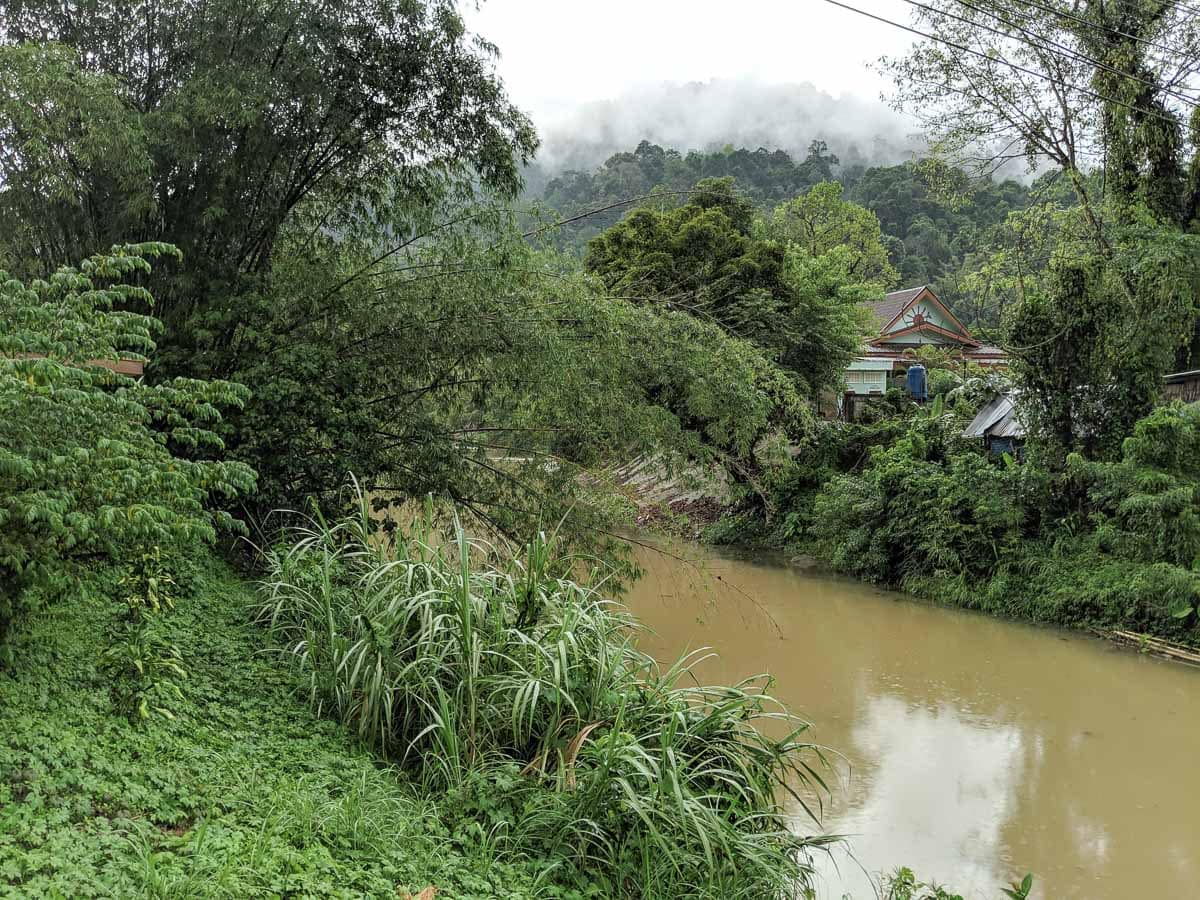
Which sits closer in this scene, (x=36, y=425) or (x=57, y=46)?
(x=36, y=425)

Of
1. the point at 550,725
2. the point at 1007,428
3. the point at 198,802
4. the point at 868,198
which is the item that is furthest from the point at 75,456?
the point at 868,198

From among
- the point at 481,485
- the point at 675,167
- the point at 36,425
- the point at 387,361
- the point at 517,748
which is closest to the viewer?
the point at 36,425

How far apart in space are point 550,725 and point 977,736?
4.19m

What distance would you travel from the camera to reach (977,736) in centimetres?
673

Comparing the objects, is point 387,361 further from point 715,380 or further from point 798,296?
point 798,296

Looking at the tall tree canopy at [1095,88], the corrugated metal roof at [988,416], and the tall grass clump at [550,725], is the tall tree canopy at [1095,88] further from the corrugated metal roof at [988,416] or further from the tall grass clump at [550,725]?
the tall grass clump at [550,725]

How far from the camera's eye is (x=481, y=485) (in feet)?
26.3

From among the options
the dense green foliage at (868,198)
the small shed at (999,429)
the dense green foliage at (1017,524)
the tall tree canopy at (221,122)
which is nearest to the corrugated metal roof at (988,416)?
the small shed at (999,429)

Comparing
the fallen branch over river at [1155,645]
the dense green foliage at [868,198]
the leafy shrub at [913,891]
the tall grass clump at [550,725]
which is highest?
the dense green foliage at [868,198]

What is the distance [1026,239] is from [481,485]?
33.1ft

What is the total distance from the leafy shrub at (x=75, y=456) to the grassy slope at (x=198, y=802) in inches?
18.4

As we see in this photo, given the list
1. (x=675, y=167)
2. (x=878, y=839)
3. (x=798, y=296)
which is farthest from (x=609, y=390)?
(x=675, y=167)

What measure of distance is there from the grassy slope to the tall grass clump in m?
0.22

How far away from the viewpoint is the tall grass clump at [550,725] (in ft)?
11.3
